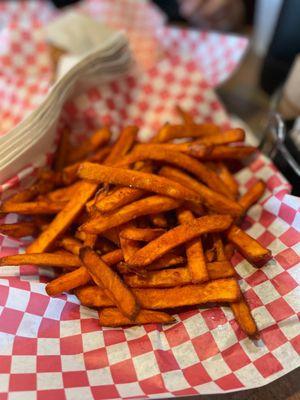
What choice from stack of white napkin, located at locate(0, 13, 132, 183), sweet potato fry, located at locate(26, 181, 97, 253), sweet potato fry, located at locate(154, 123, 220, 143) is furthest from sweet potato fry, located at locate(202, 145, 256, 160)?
stack of white napkin, located at locate(0, 13, 132, 183)

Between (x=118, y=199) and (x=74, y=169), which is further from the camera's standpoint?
(x=74, y=169)

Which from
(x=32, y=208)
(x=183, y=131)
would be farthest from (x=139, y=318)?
(x=183, y=131)

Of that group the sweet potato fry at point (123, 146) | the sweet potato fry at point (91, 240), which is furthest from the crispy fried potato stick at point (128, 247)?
the sweet potato fry at point (123, 146)

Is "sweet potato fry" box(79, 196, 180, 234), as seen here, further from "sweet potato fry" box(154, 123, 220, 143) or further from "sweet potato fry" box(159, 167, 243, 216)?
"sweet potato fry" box(154, 123, 220, 143)

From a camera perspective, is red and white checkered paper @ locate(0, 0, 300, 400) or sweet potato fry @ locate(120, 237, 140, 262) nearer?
red and white checkered paper @ locate(0, 0, 300, 400)

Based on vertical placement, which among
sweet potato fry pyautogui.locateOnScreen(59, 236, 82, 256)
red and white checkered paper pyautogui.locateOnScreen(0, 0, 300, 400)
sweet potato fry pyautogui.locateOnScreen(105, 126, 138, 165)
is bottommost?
red and white checkered paper pyautogui.locateOnScreen(0, 0, 300, 400)

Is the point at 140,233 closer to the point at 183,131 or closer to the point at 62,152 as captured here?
→ the point at 183,131

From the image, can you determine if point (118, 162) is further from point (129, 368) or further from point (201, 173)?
point (129, 368)
